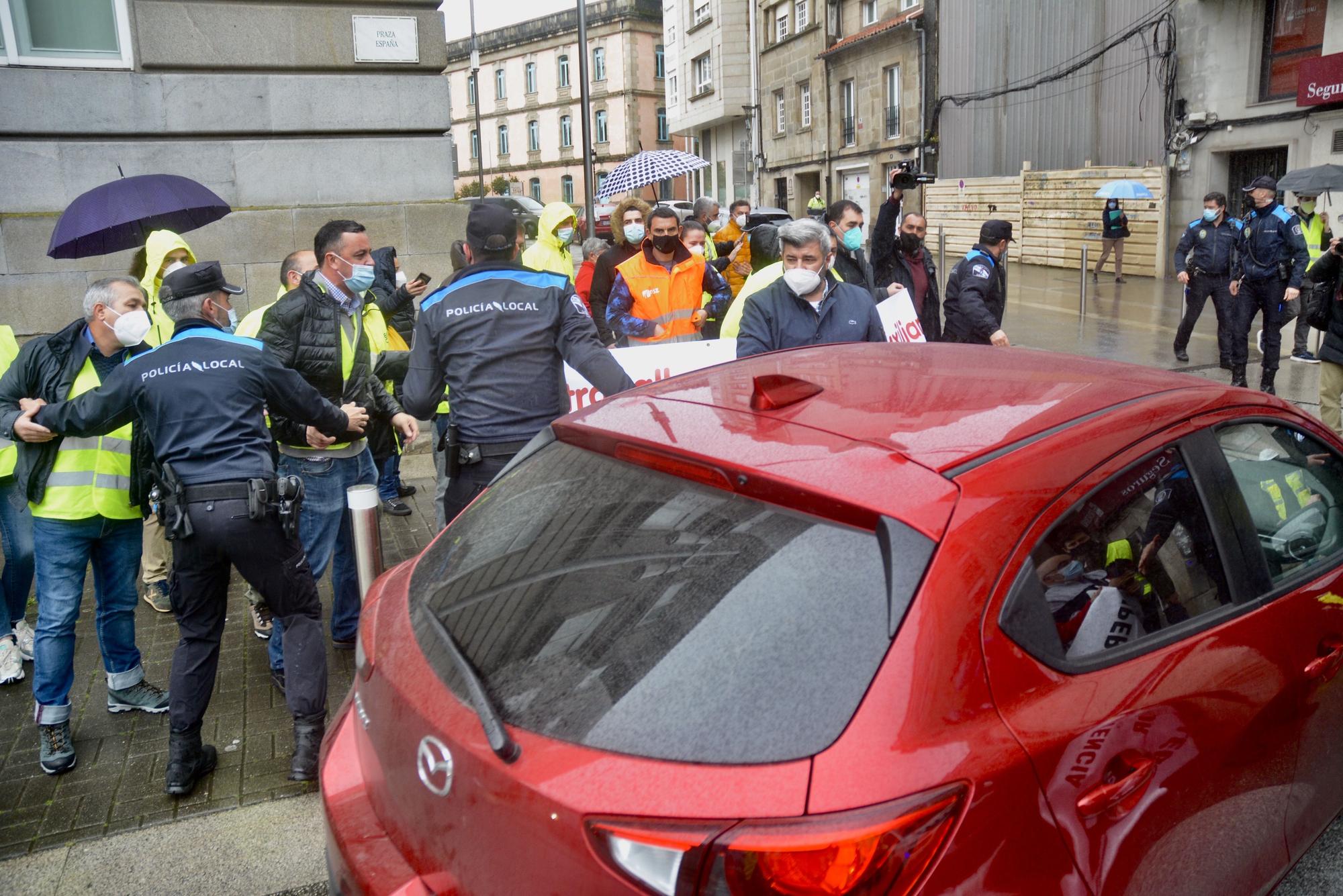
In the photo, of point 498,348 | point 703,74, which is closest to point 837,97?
point 703,74

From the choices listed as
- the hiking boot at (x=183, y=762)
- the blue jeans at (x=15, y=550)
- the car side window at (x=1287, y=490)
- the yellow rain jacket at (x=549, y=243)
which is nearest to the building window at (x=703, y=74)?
the yellow rain jacket at (x=549, y=243)

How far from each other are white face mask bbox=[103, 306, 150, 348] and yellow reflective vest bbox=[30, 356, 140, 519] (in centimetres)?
23

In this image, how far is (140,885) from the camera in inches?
127

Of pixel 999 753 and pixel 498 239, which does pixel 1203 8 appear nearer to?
pixel 498 239

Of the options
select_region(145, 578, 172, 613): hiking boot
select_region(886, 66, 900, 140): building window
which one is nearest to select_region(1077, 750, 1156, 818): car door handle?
select_region(145, 578, 172, 613): hiking boot

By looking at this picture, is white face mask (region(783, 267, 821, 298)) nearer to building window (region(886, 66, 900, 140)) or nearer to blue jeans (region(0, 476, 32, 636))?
blue jeans (region(0, 476, 32, 636))

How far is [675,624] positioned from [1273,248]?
417 inches

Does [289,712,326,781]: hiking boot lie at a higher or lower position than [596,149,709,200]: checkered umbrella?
lower

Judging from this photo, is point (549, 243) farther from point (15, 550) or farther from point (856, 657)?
point (856, 657)

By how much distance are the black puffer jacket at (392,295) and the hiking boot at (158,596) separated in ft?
7.75

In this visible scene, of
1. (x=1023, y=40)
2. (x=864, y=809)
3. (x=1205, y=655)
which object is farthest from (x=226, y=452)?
(x=1023, y=40)

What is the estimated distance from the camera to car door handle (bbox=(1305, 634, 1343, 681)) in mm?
2506

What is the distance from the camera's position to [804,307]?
16.7 feet

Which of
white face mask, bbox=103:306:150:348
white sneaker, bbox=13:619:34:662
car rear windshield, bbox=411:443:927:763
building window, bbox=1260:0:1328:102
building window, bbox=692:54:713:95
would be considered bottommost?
white sneaker, bbox=13:619:34:662
